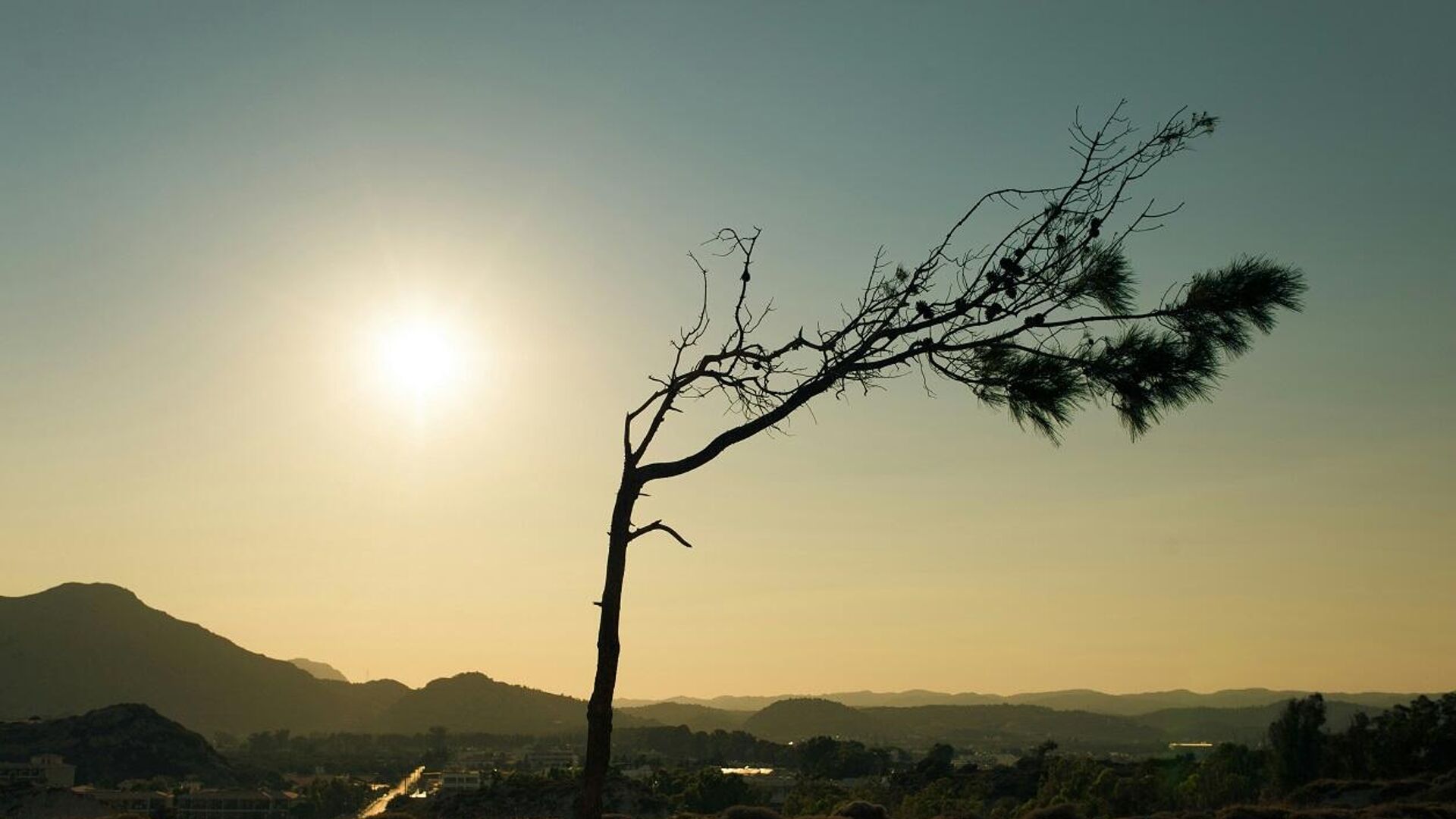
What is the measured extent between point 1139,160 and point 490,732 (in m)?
184

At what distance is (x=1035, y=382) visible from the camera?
9.20 metres

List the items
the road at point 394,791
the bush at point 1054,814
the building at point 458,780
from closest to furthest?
the bush at point 1054,814 → the road at point 394,791 → the building at point 458,780

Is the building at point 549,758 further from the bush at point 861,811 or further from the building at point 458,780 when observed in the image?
the bush at point 861,811

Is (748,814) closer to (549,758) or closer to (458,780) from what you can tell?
(458,780)

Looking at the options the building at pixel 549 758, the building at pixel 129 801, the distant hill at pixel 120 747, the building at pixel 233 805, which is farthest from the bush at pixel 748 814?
the distant hill at pixel 120 747

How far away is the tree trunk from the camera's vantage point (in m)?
8.08

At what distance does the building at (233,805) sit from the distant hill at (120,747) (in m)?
15.4

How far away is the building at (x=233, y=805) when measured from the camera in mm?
73312

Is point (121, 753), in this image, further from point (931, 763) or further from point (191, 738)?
point (931, 763)

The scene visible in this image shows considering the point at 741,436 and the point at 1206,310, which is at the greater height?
the point at 1206,310

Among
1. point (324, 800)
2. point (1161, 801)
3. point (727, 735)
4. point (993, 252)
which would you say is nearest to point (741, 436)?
point (993, 252)

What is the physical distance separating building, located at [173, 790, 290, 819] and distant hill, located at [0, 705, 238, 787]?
15.4 m

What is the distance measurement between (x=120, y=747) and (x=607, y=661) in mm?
107271

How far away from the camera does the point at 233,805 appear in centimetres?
8119
